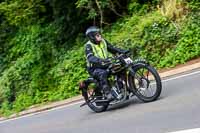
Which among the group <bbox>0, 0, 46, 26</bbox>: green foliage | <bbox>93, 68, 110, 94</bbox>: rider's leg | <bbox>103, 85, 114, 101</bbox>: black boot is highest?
<bbox>0, 0, 46, 26</bbox>: green foliage

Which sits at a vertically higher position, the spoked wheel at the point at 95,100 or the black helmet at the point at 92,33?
the black helmet at the point at 92,33

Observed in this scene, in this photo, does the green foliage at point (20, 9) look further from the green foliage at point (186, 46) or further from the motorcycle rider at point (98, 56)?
the motorcycle rider at point (98, 56)

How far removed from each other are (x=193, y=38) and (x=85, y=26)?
6.27 m

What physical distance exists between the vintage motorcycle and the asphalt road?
199 millimetres

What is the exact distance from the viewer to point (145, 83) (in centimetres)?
1038

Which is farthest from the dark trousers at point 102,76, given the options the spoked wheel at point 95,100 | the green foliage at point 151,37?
the green foliage at point 151,37

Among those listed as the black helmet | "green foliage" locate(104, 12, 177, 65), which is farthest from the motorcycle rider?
"green foliage" locate(104, 12, 177, 65)

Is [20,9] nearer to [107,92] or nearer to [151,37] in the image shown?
[151,37]

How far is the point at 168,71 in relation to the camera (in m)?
13.8

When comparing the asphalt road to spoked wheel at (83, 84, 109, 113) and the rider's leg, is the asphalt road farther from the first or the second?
the rider's leg

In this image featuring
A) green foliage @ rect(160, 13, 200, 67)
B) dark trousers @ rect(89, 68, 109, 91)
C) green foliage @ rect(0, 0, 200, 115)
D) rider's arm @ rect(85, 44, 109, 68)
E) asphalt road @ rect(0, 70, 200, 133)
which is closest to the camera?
asphalt road @ rect(0, 70, 200, 133)

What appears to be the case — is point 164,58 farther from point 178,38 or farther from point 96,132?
point 96,132

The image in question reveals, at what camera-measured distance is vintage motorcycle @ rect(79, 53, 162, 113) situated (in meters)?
10.3

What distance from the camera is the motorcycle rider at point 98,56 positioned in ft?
35.3
